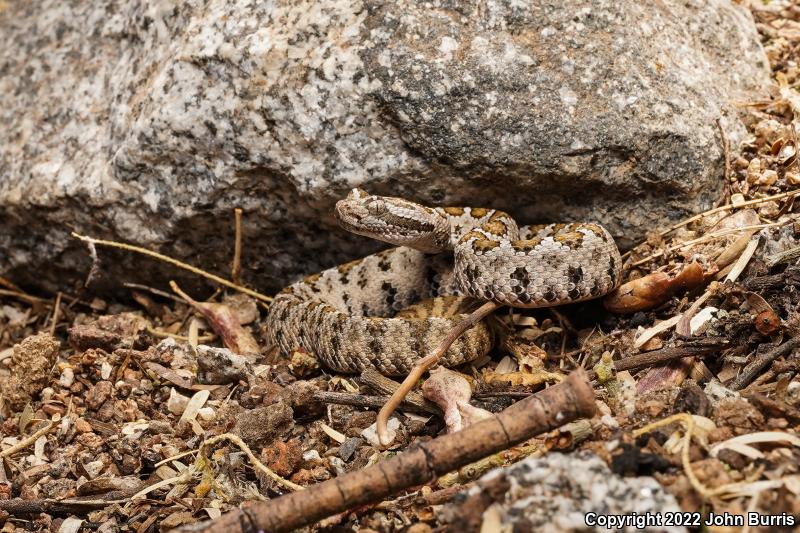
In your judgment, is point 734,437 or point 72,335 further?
point 72,335

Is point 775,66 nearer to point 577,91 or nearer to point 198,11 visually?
point 577,91

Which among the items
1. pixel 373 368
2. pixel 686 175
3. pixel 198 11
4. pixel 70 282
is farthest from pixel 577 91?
pixel 70 282

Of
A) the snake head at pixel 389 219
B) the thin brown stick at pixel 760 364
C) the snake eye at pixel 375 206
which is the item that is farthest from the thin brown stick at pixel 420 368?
the thin brown stick at pixel 760 364

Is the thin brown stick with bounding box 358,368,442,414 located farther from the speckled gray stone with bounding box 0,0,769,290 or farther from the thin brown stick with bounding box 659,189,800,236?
the thin brown stick with bounding box 659,189,800,236

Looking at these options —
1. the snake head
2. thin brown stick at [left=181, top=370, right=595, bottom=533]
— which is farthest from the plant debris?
the snake head

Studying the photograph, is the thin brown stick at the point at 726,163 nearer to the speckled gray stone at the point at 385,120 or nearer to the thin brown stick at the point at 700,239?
the speckled gray stone at the point at 385,120

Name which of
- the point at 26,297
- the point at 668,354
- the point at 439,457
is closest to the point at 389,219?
the point at 668,354

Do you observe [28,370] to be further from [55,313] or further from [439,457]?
[439,457]
